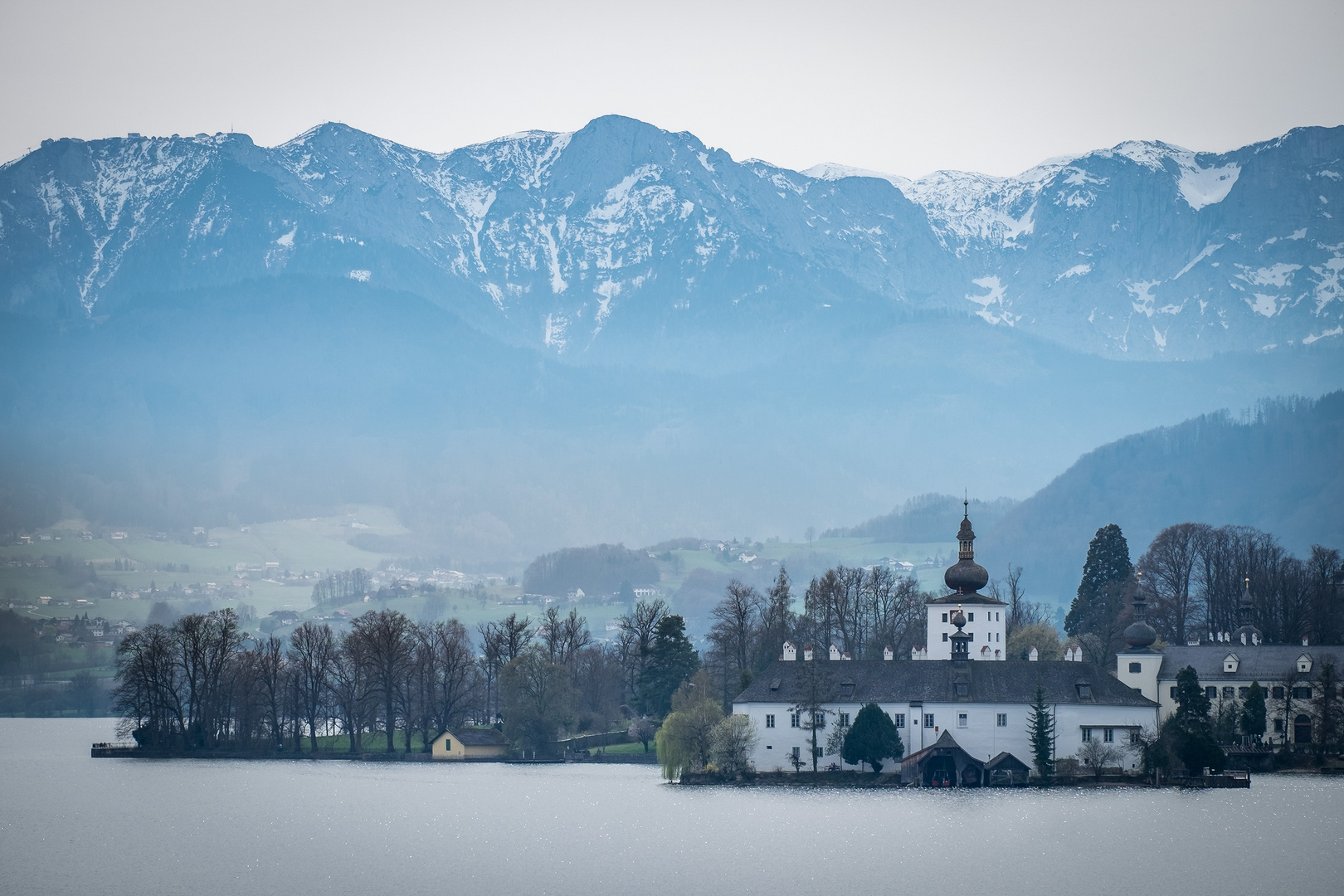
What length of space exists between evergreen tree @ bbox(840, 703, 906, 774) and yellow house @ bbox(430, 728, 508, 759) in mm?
33545

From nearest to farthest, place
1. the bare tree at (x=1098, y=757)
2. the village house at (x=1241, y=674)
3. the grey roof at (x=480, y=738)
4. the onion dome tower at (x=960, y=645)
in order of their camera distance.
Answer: the bare tree at (x=1098, y=757) → the onion dome tower at (x=960, y=645) → the village house at (x=1241, y=674) → the grey roof at (x=480, y=738)

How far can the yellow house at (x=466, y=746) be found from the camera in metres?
125

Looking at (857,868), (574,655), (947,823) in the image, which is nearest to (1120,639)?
(574,655)

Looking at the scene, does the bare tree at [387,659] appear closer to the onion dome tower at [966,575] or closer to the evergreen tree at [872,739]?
the evergreen tree at [872,739]

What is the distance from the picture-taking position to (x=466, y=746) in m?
126

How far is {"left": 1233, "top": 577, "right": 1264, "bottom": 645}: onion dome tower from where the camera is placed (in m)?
121

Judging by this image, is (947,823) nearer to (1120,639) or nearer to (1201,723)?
(1201,723)

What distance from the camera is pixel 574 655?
143875mm

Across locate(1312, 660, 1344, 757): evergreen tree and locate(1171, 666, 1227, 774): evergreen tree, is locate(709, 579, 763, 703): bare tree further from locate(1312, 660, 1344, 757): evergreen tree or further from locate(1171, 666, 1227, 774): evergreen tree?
locate(1312, 660, 1344, 757): evergreen tree

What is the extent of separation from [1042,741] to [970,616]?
21.5m

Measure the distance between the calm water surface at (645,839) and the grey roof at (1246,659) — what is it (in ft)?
42.2

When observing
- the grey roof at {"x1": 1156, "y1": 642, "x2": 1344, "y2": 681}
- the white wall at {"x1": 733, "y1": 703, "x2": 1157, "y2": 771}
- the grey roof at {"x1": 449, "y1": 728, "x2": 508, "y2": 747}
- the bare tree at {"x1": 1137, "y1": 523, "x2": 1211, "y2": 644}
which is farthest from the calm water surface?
the bare tree at {"x1": 1137, "y1": 523, "x2": 1211, "y2": 644}

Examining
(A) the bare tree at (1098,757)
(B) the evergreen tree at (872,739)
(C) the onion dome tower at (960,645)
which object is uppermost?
(C) the onion dome tower at (960,645)

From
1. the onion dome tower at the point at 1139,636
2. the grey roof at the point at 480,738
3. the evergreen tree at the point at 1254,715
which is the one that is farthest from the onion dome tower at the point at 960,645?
the grey roof at the point at 480,738
